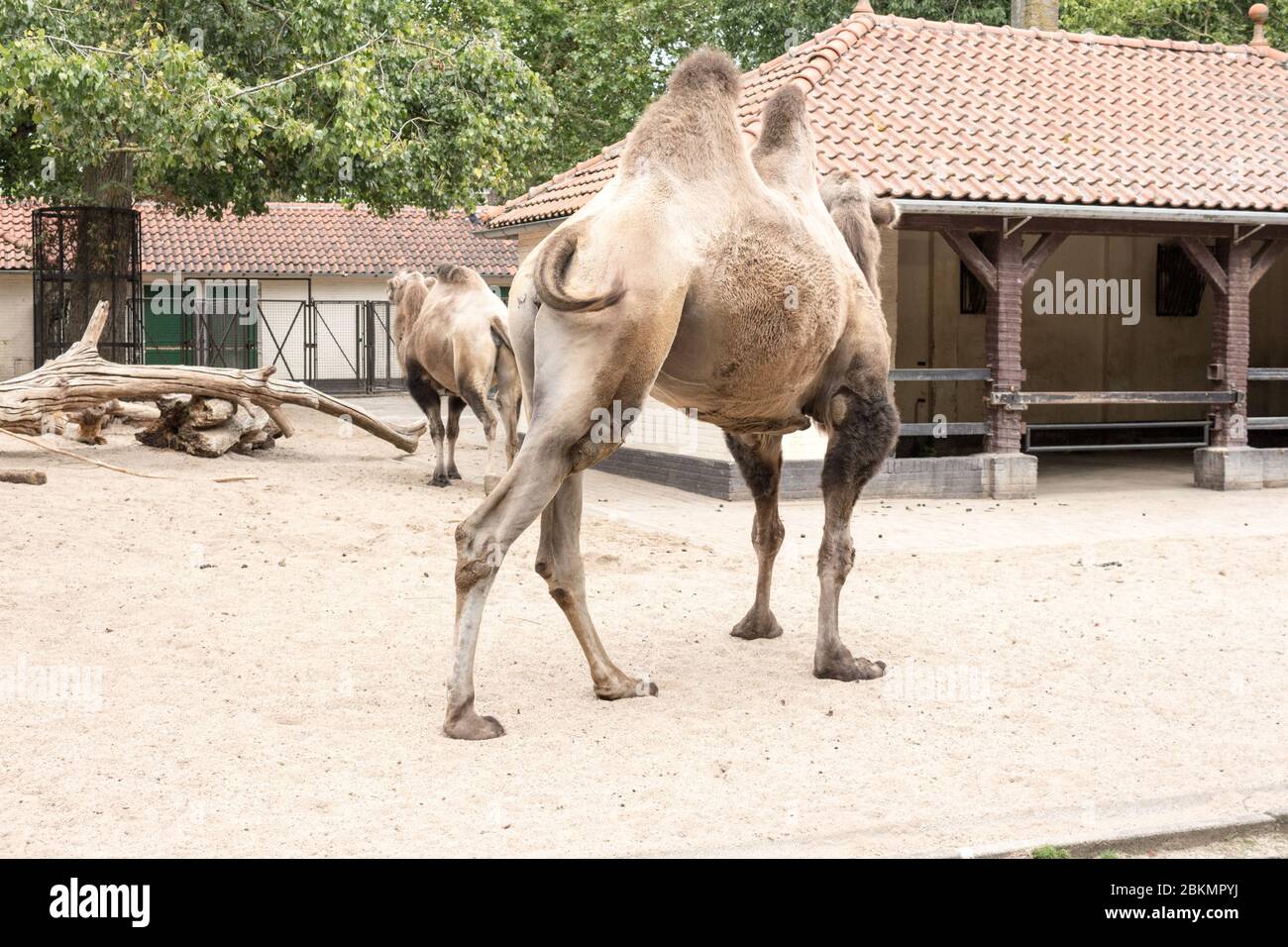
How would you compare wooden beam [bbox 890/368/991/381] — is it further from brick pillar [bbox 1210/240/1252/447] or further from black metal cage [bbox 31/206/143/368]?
black metal cage [bbox 31/206/143/368]

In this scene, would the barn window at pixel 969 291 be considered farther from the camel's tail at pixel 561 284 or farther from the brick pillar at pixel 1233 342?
the camel's tail at pixel 561 284

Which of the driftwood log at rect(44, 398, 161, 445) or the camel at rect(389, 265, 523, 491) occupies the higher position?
the camel at rect(389, 265, 523, 491)

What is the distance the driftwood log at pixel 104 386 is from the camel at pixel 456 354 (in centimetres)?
133

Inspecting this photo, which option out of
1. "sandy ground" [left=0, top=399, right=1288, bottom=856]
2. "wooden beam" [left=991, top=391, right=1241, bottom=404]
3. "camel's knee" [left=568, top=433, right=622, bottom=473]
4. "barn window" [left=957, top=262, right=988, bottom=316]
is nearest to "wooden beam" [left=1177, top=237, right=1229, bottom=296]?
"wooden beam" [left=991, top=391, right=1241, bottom=404]

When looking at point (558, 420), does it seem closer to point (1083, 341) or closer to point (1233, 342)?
point (1233, 342)

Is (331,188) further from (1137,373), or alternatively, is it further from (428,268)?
(428,268)

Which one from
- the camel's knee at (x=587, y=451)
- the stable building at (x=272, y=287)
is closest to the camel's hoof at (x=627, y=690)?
the camel's knee at (x=587, y=451)

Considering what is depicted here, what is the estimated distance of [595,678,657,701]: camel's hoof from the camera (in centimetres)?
544

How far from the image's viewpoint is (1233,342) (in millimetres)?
14086

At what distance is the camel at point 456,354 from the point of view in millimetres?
11969

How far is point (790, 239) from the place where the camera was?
17.0 ft

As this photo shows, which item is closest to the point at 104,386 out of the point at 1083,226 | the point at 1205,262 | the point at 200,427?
the point at 200,427

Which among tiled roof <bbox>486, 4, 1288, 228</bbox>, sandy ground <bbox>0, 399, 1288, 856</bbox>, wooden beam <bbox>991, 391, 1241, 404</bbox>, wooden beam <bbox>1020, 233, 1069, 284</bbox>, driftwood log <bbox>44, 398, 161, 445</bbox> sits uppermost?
tiled roof <bbox>486, 4, 1288, 228</bbox>
